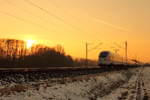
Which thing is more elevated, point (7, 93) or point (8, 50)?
point (8, 50)

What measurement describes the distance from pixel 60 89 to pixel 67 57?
10255 cm

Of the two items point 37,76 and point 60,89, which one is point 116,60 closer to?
point 37,76

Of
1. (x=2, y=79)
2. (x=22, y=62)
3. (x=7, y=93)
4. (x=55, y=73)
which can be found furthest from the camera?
(x=22, y=62)

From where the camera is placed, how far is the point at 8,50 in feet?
351

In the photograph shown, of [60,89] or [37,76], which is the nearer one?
[60,89]

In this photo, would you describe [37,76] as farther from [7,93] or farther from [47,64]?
[47,64]

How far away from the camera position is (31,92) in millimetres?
16906

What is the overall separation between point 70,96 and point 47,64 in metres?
80.8

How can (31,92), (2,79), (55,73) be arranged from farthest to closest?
1. (55,73)
2. (2,79)
3. (31,92)

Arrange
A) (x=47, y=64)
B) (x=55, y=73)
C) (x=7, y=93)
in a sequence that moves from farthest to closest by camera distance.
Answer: (x=47, y=64)
(x=55, y=73)
(x=7, y=93)

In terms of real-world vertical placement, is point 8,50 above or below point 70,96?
above

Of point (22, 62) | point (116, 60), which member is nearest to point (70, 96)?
point (116, 60)

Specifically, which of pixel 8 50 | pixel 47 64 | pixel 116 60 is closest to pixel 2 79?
pixel 116 60

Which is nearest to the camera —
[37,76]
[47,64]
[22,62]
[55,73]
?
[37,76]
